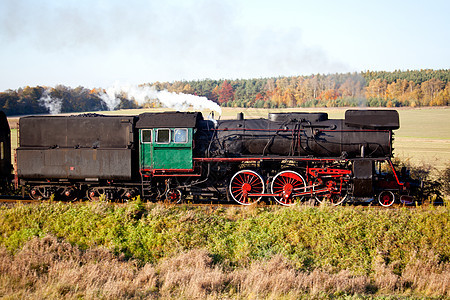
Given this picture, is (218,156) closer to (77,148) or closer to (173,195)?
(173,195)

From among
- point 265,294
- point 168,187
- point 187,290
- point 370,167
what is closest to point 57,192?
point 168,187

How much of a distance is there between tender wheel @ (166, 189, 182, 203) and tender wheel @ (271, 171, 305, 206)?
146 inches

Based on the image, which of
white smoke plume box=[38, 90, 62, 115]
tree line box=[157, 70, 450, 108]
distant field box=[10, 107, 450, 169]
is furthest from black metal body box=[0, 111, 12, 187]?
tree line box=[157, 70, 450, 108]

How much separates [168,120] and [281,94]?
43.6 m

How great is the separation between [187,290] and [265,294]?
183 cm

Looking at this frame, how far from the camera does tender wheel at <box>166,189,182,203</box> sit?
14.4 metres

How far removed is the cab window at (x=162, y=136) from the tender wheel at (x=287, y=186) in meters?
4.36

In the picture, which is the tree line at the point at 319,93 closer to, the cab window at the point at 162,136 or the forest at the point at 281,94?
the forest at the point at 281,94

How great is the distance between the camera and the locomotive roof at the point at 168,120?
13731mm

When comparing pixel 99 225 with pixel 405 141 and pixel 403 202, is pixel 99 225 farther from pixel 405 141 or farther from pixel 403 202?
pixel 405 141

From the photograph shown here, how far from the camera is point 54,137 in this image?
47.7ft

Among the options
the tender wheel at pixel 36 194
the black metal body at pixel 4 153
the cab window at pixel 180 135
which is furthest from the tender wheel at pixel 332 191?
the black metal body at pixel 4 153

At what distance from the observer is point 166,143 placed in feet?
45.4

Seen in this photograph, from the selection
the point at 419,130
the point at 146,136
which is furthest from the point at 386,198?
the point at 419,130
